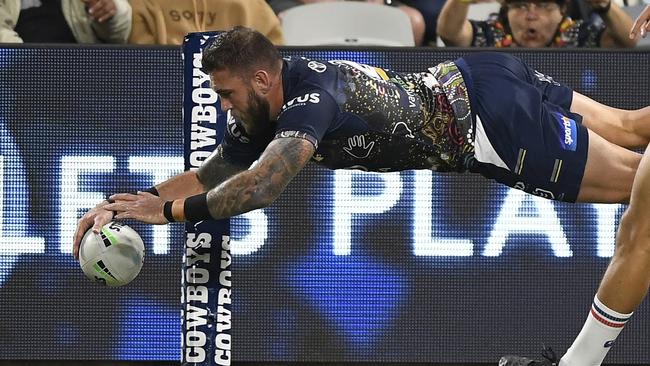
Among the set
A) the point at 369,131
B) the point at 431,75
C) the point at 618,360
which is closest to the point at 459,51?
the point at 431,75

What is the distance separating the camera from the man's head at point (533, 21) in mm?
7688

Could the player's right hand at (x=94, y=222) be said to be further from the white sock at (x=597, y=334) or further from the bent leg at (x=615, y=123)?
the bent leg at (x=615, y=123)

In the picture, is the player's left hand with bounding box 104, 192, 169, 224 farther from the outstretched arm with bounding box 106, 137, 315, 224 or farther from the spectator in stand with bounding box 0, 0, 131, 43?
the spectator in stand with bounding box 0, 0, 131, 43

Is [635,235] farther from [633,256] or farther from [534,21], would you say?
[534,21]

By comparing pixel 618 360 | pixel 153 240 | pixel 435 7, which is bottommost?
pixel 618 360

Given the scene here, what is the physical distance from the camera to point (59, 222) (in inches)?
267

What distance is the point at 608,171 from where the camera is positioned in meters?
5.90

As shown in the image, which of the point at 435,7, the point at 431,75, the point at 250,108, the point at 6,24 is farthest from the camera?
the point at 435,7

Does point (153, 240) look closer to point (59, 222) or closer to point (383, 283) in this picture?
point (59, 222)

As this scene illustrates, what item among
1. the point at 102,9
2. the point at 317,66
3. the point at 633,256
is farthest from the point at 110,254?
the point at 102,9

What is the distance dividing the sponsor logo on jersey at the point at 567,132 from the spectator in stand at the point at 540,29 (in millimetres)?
1715

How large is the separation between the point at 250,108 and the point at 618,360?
2.41 meters

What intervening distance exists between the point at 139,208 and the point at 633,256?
189cm

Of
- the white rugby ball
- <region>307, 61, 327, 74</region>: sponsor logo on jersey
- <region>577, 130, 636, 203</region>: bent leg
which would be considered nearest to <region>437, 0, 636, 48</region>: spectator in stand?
<region>577, 130, 636, 203</region>: bent leg
